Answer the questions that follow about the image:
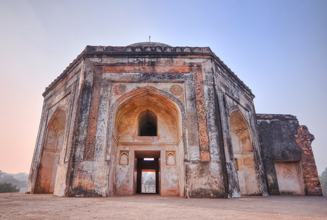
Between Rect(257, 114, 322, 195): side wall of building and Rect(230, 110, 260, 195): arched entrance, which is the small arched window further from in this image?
Rect(257, 114, 322, 195): side wall of building

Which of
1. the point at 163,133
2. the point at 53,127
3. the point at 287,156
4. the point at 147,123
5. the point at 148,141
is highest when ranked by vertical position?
the point at 147,123

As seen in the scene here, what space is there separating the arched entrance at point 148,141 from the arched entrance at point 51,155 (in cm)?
271

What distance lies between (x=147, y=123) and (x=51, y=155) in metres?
3.91

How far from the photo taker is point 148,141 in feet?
23.6

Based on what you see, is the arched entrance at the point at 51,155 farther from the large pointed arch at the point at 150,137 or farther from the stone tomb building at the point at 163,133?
the large pointed arch at the point at 150,137

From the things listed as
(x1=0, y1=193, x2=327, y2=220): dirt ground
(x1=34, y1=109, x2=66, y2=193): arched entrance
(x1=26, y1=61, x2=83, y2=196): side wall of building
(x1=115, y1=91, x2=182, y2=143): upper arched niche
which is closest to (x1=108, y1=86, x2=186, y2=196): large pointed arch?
(x1=115, y1=91, x2=182, y2=143): upper arched niche

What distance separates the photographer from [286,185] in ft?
27.9

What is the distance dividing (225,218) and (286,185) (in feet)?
26.0

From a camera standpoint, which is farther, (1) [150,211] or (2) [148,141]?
(2) [148,141]

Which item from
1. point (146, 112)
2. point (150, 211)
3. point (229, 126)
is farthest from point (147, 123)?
point (150, 211)

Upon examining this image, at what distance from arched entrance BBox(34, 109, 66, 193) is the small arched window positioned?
2.98 meters

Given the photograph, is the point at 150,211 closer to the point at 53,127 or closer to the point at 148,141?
the point at 148,141

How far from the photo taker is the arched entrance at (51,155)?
7.62m

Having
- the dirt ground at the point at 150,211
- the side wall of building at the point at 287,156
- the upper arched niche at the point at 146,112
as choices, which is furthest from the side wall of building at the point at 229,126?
the dirt ground at the point at 150,211
